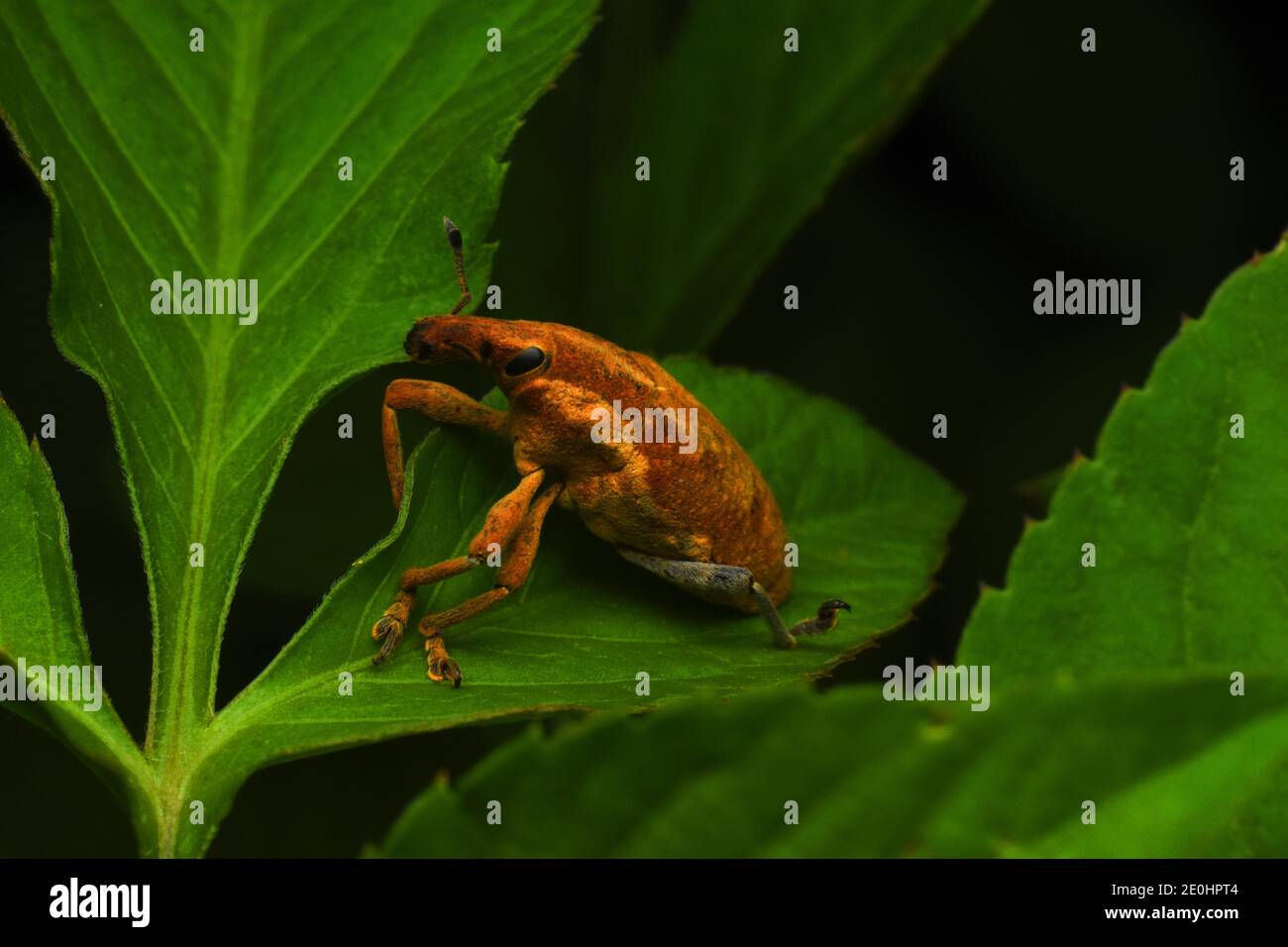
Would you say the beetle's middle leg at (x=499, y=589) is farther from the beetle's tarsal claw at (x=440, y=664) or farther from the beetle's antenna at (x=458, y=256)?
the beetle's antenna at (x=458, y=256)

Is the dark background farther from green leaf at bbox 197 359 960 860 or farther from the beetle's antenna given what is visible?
the beetle's antenna

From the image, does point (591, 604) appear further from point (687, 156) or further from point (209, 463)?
point (687, 156)

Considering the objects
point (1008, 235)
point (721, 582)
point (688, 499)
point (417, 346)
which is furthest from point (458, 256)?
point (1008, 235)

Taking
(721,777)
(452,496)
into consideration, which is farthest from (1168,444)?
(452,496)

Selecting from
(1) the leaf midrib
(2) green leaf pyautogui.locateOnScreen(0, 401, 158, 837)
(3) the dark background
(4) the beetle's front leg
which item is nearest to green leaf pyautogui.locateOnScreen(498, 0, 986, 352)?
(3) the dark background

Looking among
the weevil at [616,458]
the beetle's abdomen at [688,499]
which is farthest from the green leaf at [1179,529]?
the beetle's abdomen at [688,499]

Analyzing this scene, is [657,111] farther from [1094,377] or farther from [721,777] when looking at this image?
[721,777]
